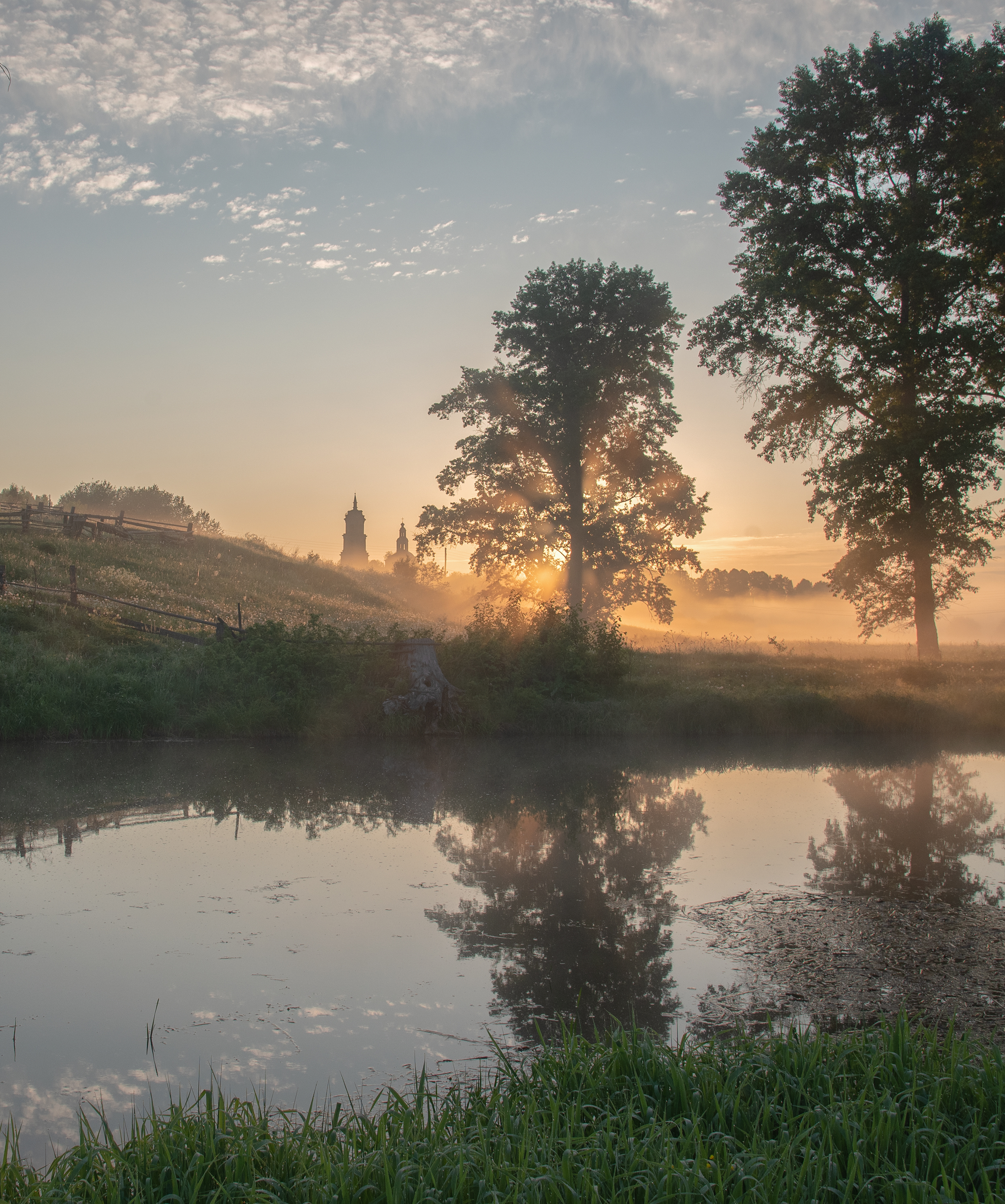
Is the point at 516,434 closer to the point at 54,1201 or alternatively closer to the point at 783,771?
the point at 783,771

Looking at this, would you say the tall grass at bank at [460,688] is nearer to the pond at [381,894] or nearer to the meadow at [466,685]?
the meadow at [466,685]

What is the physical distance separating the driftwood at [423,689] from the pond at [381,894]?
3.68 m

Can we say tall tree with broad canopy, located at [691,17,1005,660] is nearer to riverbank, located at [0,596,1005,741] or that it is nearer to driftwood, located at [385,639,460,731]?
riverbank, located at [0,596,1005,741]

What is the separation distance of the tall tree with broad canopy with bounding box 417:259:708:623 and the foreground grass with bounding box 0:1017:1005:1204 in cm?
2955

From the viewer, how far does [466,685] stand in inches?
867

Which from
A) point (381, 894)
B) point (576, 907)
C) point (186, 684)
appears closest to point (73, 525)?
point (186, 684)

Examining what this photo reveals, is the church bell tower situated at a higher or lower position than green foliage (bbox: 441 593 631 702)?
higher

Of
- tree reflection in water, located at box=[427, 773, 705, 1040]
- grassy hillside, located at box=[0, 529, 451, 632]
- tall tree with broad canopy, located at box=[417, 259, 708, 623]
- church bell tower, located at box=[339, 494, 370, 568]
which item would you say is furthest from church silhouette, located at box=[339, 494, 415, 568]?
tree reflection in water, located at box=[427, 773, 705, 1040]

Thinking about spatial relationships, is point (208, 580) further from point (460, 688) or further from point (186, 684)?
point (460, 688)

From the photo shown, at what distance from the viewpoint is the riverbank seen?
1842 centimetres

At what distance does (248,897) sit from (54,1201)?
5.35m

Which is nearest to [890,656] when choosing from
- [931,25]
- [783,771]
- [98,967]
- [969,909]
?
[783,771]

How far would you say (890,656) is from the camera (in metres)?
29.9

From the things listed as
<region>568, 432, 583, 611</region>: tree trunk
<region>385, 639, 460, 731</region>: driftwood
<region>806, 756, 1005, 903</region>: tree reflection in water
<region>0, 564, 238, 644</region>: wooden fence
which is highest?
<region>568, 432, 583, 611</region>: tree trunk
